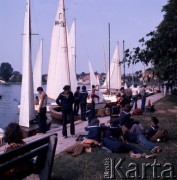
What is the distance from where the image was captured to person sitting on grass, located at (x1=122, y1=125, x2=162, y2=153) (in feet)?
27.9

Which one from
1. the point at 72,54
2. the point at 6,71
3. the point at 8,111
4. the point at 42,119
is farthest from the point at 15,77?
the point at 42,119

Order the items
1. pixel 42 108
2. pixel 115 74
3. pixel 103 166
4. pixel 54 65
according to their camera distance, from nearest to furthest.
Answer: pixel 103 166, pixel 42 108, pixel 54 65, pixel 115 74

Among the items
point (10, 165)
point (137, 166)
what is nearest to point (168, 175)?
point (137, 166)

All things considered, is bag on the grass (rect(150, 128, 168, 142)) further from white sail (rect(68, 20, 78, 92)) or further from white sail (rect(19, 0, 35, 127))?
white sail (rect(68, 20, 78, 92))

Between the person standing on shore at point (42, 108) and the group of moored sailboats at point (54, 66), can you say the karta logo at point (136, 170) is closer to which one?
the person standing on shore at point (42, 108)

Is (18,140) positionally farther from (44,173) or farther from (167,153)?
(167,153)

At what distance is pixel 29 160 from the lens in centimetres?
484

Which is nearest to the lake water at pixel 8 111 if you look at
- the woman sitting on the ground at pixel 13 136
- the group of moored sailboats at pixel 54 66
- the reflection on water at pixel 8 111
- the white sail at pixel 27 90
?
the reflection on water at pixel 8 111

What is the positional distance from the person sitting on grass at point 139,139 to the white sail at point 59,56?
1216 cm

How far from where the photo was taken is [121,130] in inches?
372

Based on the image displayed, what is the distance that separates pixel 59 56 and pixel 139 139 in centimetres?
1353

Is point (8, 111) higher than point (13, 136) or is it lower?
lower

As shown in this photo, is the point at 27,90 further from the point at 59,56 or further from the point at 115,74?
the point at 115,74

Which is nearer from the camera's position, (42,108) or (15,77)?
(42,108)
